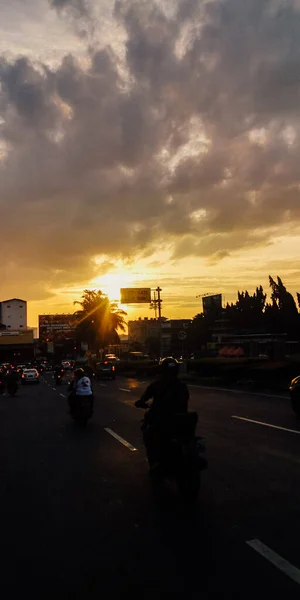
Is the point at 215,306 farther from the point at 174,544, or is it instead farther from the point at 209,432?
the point at 174,544

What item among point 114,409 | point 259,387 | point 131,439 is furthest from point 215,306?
point 131,439

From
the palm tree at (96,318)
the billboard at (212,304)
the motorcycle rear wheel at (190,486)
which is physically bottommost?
the motorcycle rear wheel at (190,486)

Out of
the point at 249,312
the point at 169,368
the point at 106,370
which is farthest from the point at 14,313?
the point at 169,368

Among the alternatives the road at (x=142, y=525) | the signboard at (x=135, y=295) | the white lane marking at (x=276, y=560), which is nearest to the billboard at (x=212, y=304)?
the signboard at (x=135, y=295)

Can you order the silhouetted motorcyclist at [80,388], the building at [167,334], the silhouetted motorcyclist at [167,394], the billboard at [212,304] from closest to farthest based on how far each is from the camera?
1. the silhouetted motorcyclist at [167,394]
2. the silhouetted motorcyclist at [80,388]
3. the billboard at [212,304]
4. the building at [167,334]

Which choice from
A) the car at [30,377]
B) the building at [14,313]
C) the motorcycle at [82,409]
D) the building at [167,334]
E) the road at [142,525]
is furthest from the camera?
the building at [14,313]

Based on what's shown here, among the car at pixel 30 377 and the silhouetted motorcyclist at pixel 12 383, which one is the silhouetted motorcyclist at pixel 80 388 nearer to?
the silhouetted motorcyclist at pixel 12 383

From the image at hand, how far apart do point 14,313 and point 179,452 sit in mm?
151827

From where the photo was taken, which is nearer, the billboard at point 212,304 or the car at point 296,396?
the car at point 296,396

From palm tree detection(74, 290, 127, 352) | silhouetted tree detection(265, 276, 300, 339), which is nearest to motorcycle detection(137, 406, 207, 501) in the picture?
palm tree detection(74, 290, 127, 352)

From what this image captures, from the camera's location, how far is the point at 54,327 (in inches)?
5605

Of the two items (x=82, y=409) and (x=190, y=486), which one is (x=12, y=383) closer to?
(x=82, y=409)

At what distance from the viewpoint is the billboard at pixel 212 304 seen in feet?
356

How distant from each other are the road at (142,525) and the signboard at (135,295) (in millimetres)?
41394
